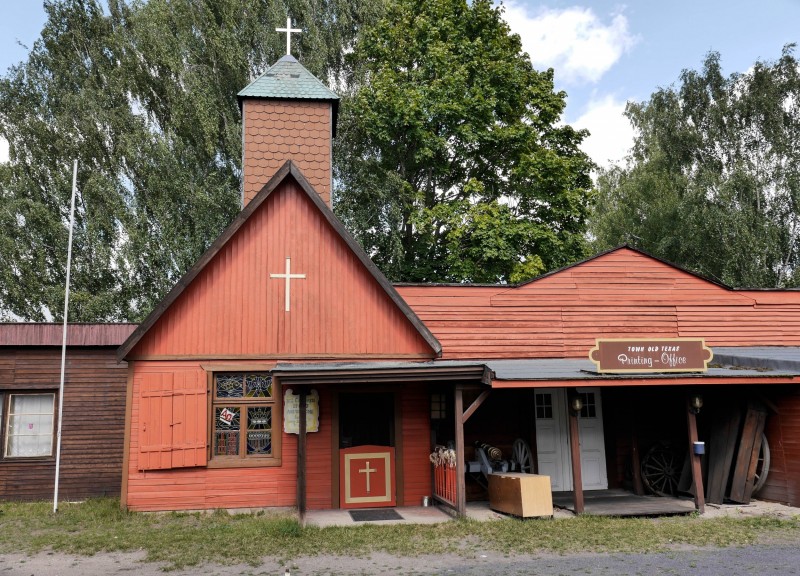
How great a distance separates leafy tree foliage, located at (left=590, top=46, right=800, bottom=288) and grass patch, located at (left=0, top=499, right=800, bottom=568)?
733 inches

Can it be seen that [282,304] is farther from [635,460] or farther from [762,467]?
[762,467]

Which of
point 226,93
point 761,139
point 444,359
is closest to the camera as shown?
point 444,359

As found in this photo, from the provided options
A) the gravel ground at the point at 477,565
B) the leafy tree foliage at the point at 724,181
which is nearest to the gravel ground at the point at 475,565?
the gravel ground at the point at 477,565

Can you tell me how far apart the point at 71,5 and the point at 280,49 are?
26.2ft

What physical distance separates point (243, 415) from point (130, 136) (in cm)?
1405

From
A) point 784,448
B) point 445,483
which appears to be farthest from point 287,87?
point 784,448

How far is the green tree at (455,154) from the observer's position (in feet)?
69.1

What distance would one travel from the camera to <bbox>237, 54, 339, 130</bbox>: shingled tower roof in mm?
13297

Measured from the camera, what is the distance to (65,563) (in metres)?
7.55

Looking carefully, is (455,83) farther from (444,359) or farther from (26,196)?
(26,196)

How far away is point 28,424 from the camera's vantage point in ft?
40.0

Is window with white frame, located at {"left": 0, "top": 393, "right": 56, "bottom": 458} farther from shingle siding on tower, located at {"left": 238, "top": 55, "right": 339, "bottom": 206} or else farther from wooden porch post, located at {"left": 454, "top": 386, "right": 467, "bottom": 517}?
wooden porch post, located at {"left": 454, "top": 386, "right": 467, "bottom": 517}

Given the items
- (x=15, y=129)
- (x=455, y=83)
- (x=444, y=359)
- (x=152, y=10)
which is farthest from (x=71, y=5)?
(x=444, y=359)

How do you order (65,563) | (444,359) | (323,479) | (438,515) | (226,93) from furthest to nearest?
(226,93) → (444,359) → (323,479) → (438,515) → (65,563)
